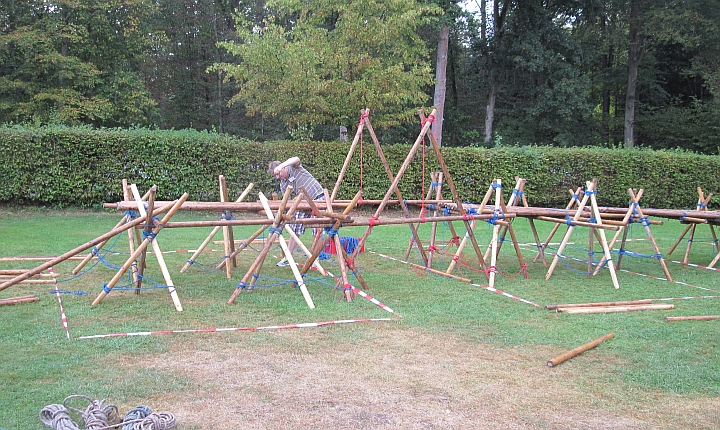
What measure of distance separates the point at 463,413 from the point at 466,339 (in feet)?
5.43

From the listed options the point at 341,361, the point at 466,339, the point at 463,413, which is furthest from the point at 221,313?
the point at 463,413

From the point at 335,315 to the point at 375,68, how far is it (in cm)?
1112

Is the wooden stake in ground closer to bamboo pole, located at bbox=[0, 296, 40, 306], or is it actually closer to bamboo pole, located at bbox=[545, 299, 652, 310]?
bamboo pole, located at bbox=[545, 299, 652, 310]

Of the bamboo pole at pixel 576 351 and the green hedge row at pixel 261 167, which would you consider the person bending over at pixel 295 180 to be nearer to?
the green hedge row at pixel 261 167

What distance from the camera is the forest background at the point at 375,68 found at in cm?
1642

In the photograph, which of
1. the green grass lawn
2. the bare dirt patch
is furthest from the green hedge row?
the bare dirt patch

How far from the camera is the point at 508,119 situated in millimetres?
29344

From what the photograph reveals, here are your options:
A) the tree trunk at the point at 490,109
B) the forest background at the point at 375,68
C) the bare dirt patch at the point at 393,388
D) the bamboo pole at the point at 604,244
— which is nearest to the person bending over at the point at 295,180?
the bare dirt patch at the point at 393,388

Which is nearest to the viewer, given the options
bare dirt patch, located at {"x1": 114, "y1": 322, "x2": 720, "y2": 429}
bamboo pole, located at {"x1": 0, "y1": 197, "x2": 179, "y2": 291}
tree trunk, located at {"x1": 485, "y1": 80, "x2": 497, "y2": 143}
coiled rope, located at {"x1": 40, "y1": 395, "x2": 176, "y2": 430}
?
coiled rope, located at {"x1": 40, "y1": 395, "x2": 176, "y2": 430}

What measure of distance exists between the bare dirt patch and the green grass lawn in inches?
8.1

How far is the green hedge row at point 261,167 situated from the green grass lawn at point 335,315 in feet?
14.7

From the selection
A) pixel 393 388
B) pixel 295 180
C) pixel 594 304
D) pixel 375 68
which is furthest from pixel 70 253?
pixel 375 68

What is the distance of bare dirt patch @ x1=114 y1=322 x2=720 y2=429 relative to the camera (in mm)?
3811

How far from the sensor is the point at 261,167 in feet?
52.6
